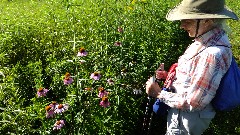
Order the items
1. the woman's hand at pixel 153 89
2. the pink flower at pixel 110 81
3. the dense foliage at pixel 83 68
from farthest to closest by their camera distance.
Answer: the pink flower at pixel 110 81, the dense foliage at pixel 83 68, the woman's hand at pixel 153 89

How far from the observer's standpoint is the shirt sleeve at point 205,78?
1.90 m

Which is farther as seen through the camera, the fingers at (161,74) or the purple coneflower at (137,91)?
the purple coneflower at (137,91)

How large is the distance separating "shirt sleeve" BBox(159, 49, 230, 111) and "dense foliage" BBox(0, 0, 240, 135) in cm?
76

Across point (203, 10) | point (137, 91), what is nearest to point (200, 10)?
point (203, 10)

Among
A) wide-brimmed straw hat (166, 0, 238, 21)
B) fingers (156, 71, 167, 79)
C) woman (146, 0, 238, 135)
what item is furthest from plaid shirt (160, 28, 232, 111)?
fingers (156, 71, 167, 79)

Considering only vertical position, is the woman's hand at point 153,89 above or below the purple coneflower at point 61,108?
above

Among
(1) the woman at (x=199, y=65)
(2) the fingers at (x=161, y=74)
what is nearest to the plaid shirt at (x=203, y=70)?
(1) the woman at (x=199, y=65)

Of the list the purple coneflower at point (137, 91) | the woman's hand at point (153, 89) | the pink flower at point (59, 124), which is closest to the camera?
the woman's hand at point (153, 89)

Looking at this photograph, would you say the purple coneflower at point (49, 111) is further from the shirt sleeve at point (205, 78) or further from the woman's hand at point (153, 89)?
the shirt sleeve at point (205, 78)

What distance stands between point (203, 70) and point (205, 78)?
5 centimetres

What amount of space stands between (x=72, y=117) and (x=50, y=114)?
219mm

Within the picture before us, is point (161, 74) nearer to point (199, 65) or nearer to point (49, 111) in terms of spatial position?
point (199, 65)

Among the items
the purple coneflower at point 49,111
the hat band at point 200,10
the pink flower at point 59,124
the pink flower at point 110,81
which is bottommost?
the pink flower at point 59,124

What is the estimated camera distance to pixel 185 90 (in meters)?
2.09
